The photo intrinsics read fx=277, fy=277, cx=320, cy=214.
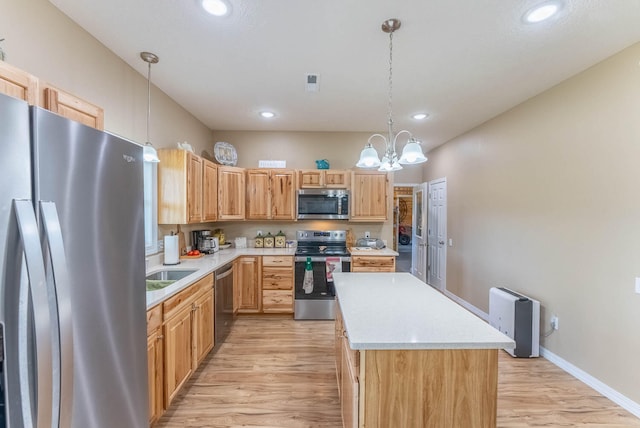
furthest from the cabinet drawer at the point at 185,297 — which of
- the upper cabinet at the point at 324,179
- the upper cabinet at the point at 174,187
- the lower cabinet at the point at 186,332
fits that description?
the upper cabinet at the point at 324,179

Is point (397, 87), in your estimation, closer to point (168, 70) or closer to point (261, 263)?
point (168, 70)

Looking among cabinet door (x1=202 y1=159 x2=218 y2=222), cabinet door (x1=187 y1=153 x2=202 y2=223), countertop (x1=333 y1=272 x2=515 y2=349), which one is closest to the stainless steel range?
cabinet door (x1=202 y1=159 x2=218 y2=222)

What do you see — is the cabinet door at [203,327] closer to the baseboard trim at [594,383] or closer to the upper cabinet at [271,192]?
the upper cabinet at [271,192]

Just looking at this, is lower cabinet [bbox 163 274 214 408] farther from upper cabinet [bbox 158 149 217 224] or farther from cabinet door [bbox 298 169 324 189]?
cabinet door [bbox 298 169 324 189]

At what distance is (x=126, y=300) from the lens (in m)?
1.25

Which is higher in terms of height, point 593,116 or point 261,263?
point 593,116

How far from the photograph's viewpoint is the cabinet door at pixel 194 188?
3051 mm

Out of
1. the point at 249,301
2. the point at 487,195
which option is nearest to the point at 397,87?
the point at 487,195

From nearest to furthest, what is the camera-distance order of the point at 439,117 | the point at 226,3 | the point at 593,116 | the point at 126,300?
Result: the point at 126,300, the point at 226,3, the point at 593,116, the point at 439,117

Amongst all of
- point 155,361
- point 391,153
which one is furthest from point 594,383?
point 155,361

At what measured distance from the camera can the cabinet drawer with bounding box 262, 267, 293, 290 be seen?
3.88 m

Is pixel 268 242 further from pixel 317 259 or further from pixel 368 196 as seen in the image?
pixel 368 196

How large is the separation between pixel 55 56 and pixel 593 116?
4153 mm

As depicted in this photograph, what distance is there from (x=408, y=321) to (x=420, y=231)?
16.0 ft
